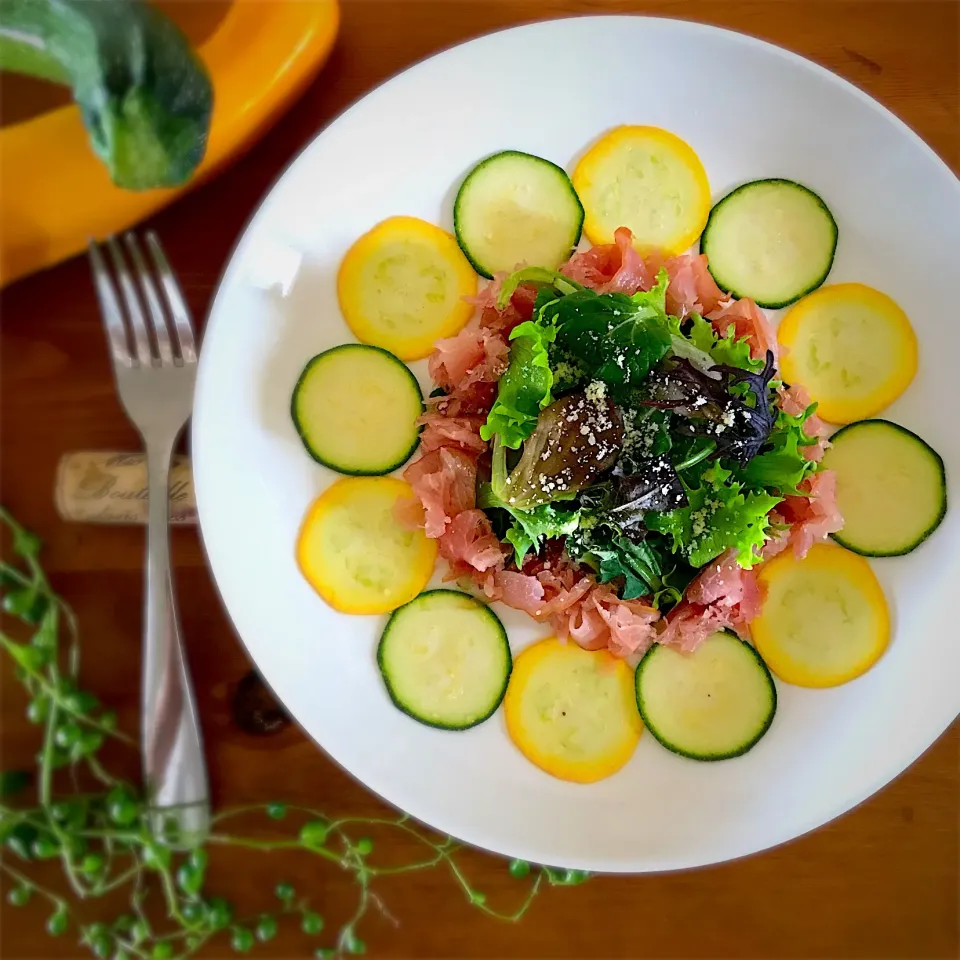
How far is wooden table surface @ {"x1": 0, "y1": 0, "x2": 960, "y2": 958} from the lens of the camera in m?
2.09

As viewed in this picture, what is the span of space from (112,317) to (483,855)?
65.9 inches

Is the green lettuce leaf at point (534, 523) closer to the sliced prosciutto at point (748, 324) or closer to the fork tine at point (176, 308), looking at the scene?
the sliced prosciutto at point (748, 324)

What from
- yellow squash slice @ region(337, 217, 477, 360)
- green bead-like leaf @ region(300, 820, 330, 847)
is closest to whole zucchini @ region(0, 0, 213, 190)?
yellow squash slice @ region(337, 217, 477, 360)

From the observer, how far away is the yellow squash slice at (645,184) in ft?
6.50

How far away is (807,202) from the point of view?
1979mm

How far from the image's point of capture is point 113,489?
2066mm

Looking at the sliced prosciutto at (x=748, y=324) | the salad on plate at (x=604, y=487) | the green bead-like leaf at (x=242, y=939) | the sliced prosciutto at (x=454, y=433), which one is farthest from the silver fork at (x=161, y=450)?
the sliced prosciutto at (x=748, y=324)

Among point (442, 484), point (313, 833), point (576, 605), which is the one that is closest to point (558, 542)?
point (576, 605)

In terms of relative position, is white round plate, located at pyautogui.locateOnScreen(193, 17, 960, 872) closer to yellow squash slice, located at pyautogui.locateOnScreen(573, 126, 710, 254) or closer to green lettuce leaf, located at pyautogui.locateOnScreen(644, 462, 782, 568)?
yellow squash slice, located at pyautogui.locateOnScreen(573, 126, 710, 254)

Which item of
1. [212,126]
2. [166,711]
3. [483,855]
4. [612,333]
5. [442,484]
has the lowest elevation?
[483,855]

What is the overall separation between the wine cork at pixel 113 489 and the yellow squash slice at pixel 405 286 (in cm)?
59

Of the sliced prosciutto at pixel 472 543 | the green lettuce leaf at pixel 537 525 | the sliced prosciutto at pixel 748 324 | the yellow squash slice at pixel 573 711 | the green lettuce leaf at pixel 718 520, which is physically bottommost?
the yellow squash slice at pixel 573 711

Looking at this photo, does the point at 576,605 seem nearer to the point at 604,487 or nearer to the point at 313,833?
the point at 604,487

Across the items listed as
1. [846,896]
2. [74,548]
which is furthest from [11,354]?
→ [846,896]
